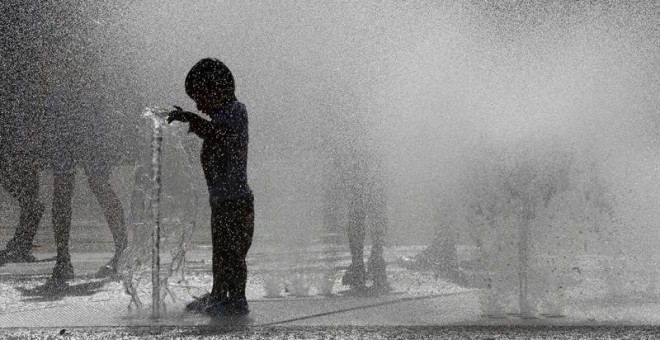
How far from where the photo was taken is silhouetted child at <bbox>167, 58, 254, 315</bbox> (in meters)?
4.99

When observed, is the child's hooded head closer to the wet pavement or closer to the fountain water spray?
the fountain water spray

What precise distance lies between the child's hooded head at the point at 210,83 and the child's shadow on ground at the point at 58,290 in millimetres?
1901

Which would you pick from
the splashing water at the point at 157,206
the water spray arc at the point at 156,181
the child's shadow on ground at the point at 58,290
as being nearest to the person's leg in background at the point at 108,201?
the child's shadow on ground at the point at 58,290

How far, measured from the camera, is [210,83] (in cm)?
504

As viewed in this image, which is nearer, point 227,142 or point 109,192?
point 227,142

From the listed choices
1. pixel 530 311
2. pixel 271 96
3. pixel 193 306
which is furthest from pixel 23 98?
pixel 530 311

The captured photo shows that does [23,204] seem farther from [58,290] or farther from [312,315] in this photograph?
[312,315]

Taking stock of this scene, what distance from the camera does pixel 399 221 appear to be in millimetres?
14703

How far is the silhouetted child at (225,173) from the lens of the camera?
16.4 ft

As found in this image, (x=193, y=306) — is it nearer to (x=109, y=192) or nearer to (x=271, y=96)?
(x=109, y=192)

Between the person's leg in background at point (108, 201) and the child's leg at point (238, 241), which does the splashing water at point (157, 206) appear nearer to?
the child's leg at point (238, 241)

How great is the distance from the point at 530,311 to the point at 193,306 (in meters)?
1.79

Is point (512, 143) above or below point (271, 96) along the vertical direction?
below

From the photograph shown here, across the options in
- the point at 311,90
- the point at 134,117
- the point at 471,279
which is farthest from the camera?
the point at 134,117
